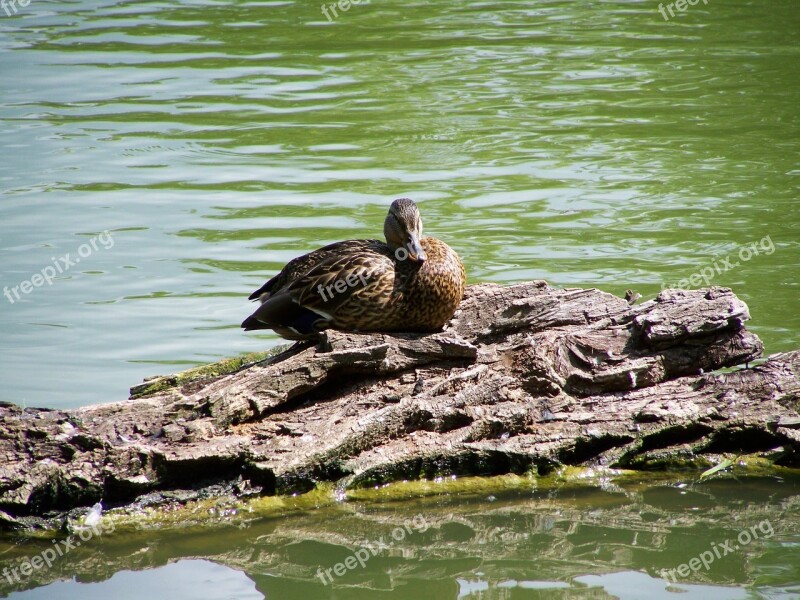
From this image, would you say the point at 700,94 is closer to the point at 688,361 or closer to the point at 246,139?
the point at 246,139

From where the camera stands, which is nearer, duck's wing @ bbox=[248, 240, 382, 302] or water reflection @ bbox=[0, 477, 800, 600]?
water reflection @ bbox=[0, 477, 800, 600]

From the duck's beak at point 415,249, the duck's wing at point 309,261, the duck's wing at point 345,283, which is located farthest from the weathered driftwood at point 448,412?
the duck's wing at point 309,261

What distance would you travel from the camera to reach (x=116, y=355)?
7.94 meters

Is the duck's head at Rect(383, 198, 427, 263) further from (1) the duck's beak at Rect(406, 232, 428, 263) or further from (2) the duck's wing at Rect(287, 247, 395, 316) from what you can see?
(2) the duck's wing at Rect(287, 247, 395, 316)

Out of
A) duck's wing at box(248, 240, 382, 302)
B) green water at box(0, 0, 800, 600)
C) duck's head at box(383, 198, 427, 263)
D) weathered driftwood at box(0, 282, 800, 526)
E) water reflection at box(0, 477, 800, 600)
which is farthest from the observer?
green water at box(0, 0, 800, 600)

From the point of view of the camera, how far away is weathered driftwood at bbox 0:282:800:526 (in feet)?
16.8

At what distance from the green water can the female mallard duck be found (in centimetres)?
128

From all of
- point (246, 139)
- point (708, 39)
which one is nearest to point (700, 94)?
point (708, 39)

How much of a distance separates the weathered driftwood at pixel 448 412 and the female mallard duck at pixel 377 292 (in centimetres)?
18

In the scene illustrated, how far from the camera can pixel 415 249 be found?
611 centimetres

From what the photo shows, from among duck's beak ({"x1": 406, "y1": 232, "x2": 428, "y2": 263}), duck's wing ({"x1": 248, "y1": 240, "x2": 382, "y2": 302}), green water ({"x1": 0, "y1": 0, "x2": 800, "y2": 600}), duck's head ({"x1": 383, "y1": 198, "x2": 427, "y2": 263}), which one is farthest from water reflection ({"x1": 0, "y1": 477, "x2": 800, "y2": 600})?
duck's wing ({"x1": 248, "y1": 240, "x2": 382, "y2": 302})

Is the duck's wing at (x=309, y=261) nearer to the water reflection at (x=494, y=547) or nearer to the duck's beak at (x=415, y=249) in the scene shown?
the duck's beak at (x=415, y=249)

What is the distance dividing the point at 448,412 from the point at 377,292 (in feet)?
2.88

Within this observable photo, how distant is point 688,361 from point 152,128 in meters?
9.56
